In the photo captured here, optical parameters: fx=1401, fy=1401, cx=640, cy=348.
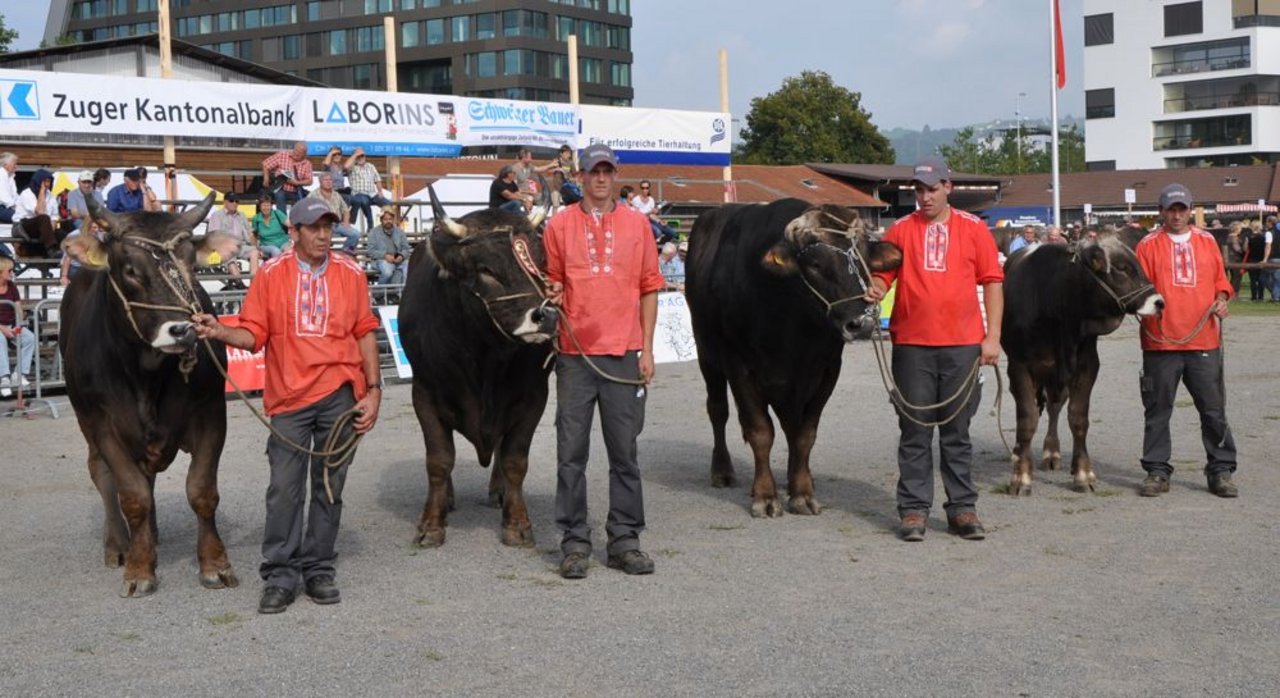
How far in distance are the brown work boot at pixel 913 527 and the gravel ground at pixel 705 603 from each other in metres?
0.11

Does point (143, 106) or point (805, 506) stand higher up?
point (143, 106)

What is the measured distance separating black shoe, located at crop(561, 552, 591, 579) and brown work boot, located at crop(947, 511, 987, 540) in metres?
2.38

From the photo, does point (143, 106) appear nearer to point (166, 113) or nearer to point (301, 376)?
point (166, 113)

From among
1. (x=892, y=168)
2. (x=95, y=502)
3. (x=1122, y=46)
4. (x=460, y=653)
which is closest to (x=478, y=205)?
(x=95, y=502)

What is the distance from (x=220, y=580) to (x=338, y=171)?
13560 mm

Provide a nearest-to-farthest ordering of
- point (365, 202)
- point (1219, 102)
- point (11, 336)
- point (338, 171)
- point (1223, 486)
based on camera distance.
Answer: point (1223, 486)
point (11, 336)
point (338, 171)
point (365, 202)
point (1219, 102)

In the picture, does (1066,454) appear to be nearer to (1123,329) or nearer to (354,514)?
(354,514)

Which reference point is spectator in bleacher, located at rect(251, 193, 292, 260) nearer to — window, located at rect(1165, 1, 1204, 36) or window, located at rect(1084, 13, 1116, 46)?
window, located at rect(1165, 1, 1204, 36)

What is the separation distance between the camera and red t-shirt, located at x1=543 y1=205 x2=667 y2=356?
25.0 feet

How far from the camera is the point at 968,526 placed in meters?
8.47

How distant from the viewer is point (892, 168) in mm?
63719

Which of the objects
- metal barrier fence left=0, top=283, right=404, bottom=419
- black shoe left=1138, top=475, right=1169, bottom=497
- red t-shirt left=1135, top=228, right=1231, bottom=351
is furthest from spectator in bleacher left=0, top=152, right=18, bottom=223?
black shoe left=1138, top=475, right=1169, bottom=497

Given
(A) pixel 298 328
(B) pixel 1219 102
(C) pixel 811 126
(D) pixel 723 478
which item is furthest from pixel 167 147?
(B) pixel 1219 102

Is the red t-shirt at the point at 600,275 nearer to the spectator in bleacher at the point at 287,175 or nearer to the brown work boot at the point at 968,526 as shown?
the brown work boot at the point at 968,526
